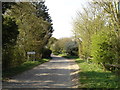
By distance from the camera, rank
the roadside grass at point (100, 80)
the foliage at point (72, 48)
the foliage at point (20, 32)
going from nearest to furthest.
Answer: the roadside grass at point (100, 80) < the foliage at point (20, 32) < the foliage at point (72, 48)

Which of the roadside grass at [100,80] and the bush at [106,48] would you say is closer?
the roadside grass at [100,80]

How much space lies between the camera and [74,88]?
888 cm

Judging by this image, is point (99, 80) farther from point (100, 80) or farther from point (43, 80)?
point (43, 80)

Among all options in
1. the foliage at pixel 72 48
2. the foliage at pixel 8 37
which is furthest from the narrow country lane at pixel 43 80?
the foliage at pixel 72 48

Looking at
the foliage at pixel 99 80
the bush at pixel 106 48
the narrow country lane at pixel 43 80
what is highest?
the bush at pixel 106 48

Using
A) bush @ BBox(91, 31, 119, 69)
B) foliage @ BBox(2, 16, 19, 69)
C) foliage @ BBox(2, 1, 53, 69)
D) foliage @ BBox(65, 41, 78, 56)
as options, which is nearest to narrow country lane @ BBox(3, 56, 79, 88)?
foliage @ BBox(2, 16, 19, 69)

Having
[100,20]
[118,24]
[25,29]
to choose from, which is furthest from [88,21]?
[118,24]

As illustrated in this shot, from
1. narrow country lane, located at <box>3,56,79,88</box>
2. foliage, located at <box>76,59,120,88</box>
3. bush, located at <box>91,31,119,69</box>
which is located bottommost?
narrow country lane, located at <box>3,56,79,88</box>

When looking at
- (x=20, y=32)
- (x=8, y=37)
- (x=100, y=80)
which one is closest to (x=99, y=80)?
(x=100, y=80)

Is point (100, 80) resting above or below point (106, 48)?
below

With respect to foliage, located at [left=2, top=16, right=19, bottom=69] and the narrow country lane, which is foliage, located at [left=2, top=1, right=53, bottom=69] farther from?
the narrow country lane

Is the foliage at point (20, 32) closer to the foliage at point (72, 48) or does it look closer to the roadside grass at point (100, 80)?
the roadside grass at point (100, 80)

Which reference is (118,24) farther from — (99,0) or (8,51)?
(8,51)

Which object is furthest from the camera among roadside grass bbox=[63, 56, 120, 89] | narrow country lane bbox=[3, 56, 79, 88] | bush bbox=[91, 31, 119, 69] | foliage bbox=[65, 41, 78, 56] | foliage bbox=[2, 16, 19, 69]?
foliage bbox=[65, 41, 78, 56]
